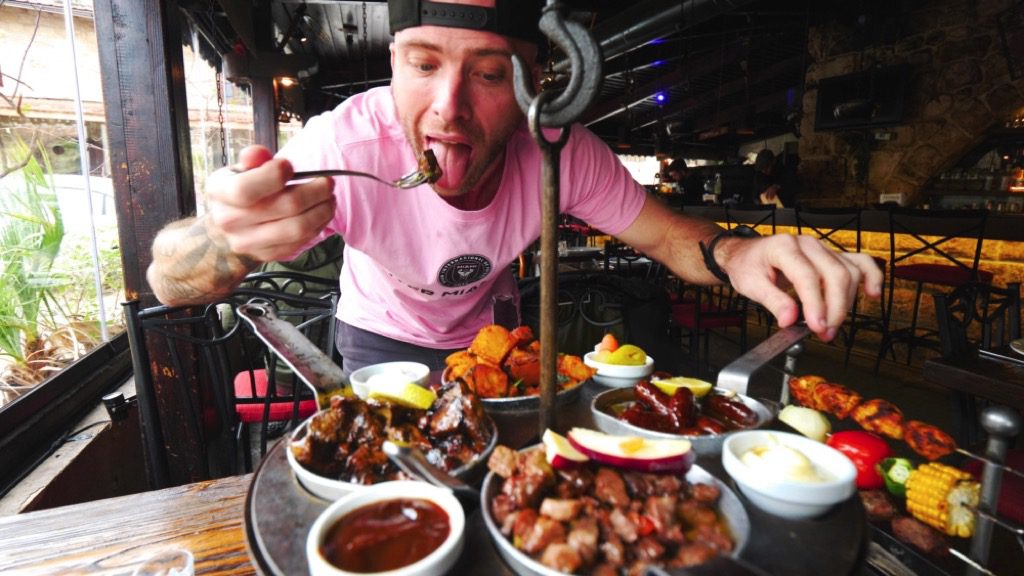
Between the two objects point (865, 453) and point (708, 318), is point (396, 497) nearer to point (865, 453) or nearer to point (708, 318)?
point (865, 453)

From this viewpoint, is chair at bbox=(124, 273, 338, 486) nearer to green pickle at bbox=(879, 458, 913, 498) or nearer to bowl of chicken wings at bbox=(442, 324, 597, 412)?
bowl of chicken wings at bbox=(442, 324, 597, 412)

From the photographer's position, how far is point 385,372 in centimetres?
142

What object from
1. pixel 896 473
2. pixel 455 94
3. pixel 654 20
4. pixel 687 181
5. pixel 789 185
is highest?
pixel 654 20

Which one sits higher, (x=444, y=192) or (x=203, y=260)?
(x=444, y=192)

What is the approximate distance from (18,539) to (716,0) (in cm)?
720

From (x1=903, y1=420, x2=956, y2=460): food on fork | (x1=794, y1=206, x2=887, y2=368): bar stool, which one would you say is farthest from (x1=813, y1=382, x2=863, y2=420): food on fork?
(x1=794, y1=206, x2=887, y2=368): bar stool

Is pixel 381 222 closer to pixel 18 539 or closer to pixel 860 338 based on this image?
pixel 18 539

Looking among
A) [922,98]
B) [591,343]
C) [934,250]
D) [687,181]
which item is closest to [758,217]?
[934,250]

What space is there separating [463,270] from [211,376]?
1.67 metres

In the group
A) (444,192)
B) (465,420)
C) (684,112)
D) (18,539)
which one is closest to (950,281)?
(444,192)

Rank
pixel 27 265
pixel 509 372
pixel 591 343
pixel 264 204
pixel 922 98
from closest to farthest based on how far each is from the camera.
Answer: pixel 264 204 → pixel 509 372 → pixel 27 265 → pixel 591 343 → pixel 922 98

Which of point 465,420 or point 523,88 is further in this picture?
point 465,420

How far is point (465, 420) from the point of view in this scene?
1005 millimetres

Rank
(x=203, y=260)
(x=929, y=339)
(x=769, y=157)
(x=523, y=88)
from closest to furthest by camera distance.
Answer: (x=523, y=88) → (x=203, y=260) → (x=929, y=339) → (x=769, y=157)
